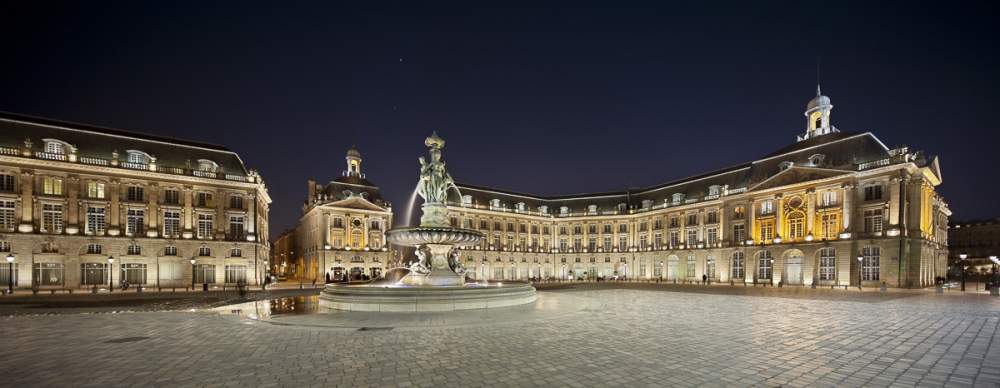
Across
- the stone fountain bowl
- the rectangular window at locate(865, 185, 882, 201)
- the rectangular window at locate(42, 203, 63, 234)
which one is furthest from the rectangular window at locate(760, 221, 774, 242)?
the rectangular window at locate(42, 203, 63, 234)

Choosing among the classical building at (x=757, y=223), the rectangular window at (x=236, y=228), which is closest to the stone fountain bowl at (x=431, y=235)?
the rectangular window at (x=236, y=228)

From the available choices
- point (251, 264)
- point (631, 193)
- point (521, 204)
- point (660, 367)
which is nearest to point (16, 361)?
point (660, 367)

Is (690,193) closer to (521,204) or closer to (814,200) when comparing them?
(814,200)

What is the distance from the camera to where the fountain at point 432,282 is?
1563cm

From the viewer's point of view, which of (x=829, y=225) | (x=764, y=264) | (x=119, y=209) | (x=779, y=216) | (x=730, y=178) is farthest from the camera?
(x=730, y=178)

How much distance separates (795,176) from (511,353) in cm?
4946

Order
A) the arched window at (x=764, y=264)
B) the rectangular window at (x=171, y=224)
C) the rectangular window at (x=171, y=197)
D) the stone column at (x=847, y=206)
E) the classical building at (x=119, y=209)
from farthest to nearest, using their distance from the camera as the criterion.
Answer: the arched window at (x=764, y=264)
the rectangular window at (x=171, y=197)
the rectangular window at (x=171, y=224)
the stone column at (x=847, y=206)
the classical building at (x=119, y=209)

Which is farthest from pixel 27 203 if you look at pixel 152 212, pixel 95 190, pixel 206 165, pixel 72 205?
pixel 206 165

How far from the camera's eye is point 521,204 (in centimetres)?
7050

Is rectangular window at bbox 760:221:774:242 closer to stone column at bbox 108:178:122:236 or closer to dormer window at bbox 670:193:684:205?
dormer window at bbox 670:193:684:205

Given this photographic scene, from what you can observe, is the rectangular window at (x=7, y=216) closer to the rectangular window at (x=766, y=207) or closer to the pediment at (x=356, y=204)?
the pediment at (x=356, y=204)

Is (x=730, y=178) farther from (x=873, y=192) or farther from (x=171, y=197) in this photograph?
(x=171, y=197)

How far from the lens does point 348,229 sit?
56.8m

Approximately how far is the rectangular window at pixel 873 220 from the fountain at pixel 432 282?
130 ft
